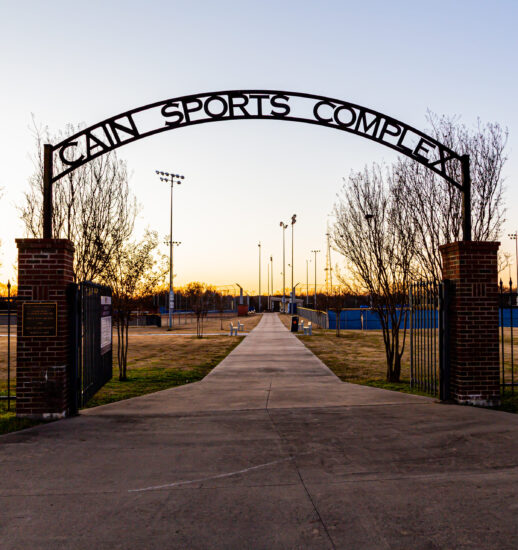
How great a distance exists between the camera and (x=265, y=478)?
466 cm

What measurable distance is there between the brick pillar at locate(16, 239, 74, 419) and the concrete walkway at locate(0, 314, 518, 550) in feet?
2.02

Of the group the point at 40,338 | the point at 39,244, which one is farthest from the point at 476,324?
the point at 39,244

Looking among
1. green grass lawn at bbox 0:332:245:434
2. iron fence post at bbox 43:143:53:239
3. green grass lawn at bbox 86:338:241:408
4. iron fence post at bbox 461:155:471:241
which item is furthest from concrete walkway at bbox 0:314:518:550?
iron fence post at bbox 43:143:53:239

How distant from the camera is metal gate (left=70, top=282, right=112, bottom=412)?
7.49m

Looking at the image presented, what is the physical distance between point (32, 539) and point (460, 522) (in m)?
3.40

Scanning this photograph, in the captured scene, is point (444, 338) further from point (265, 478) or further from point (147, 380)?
point (147, 380)

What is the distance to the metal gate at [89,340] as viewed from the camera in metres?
7.49

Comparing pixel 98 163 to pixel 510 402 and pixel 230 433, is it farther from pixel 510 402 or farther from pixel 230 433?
pixel 510 402

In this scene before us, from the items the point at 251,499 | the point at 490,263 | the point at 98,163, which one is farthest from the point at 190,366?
the point at 251,499

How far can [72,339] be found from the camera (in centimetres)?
744

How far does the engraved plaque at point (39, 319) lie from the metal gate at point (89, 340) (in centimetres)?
35

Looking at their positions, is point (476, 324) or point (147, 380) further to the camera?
point (147, 380)

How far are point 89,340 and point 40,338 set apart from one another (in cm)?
212

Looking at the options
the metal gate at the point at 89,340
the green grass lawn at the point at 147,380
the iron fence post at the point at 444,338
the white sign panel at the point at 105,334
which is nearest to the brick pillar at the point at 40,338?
the metal gate at the point at 89,340
